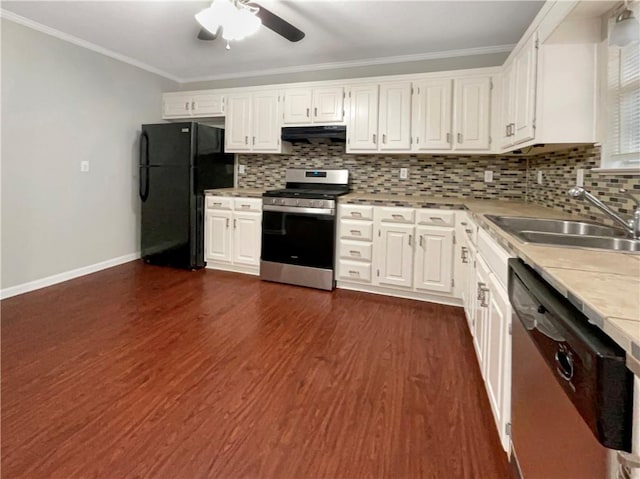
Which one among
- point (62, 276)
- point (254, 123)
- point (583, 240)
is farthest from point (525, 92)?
point (62, 276)

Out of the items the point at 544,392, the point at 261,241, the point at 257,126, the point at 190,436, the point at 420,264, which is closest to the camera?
the point at 544,392

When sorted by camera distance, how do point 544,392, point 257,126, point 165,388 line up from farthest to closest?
point 257,126 → point 165,388 → point 544,392

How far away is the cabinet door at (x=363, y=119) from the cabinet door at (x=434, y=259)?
1.06 meters

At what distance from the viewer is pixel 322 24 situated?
309cm

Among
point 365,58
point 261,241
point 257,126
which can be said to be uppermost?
point 365,58

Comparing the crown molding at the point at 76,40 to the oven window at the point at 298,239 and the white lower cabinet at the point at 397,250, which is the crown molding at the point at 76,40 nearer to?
the oven window at the point at 298,239

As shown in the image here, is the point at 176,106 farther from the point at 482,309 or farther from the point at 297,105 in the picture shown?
the point at 482,309

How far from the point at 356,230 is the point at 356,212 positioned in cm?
17

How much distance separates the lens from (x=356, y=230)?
3555mm

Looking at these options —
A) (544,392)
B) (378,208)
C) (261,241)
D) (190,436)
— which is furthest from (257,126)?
(544,392)

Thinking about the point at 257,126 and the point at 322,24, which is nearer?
the point at 322,24

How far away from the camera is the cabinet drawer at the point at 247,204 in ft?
13.1

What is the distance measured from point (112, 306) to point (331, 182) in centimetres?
242

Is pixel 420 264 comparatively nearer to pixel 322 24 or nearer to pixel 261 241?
pixel 261 241
